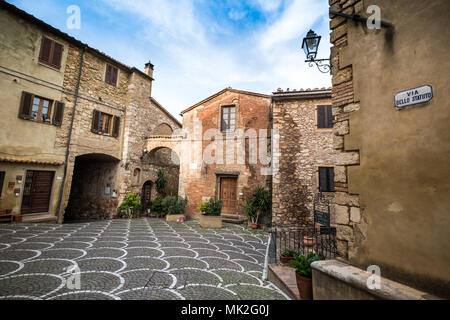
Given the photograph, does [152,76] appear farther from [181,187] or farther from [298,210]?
[298,210]

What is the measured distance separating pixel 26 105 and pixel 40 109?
0.61 meters

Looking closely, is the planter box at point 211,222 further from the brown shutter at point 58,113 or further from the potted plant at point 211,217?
the brown shutter at point 58,113

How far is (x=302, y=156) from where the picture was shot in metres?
9.64

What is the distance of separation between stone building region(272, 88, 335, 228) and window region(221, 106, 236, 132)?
3042 mm

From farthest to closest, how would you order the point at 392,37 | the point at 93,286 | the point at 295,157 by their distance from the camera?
the point at 295,157 → the point at 93,286 → the point at 392,37

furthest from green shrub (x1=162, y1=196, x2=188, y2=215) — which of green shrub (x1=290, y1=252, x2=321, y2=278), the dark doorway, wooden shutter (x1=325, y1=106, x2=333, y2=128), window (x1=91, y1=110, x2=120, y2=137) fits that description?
green shrub (x1=290, y1=252, x2=321, y2=278)

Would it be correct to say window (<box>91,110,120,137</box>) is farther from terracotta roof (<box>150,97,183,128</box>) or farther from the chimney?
the chimney

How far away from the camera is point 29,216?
9070mm

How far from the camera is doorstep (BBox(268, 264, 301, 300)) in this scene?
3.35 m

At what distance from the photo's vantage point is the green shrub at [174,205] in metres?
11.4

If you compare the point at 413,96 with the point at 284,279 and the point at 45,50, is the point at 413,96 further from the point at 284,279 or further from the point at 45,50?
the point at 45,50
